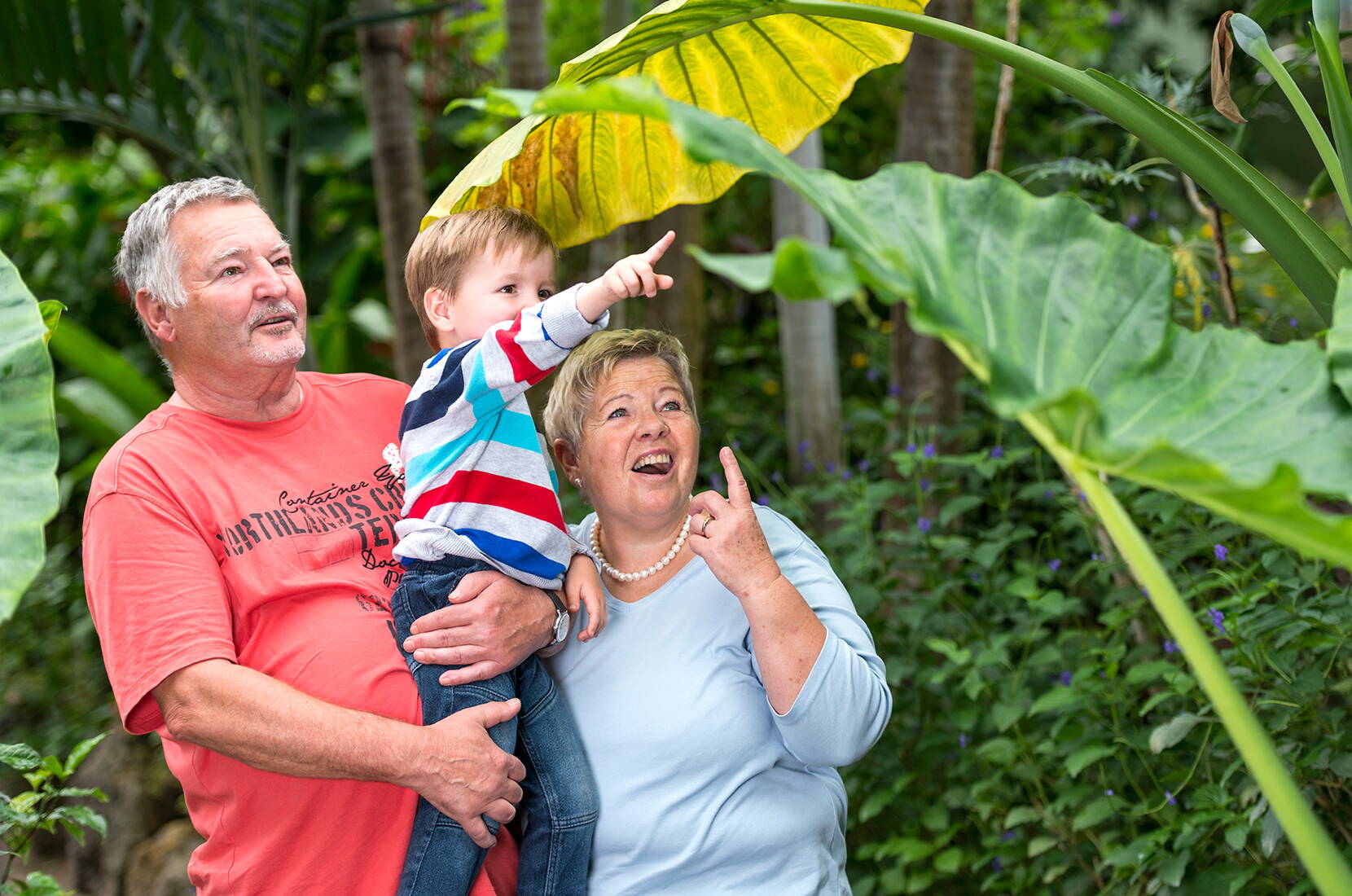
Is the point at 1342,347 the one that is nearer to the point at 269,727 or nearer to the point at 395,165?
the point at 269,727

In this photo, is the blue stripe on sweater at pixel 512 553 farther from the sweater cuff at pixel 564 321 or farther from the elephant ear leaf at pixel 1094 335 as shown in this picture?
the elephant ear leaf at pixel 1094 335

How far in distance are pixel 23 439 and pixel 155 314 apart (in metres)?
0.72

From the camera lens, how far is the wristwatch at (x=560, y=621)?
1803mm

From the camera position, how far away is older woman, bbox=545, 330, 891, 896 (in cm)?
160

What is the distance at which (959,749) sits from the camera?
268 cm

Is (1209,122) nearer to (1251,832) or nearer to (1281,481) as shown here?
(1251,832)

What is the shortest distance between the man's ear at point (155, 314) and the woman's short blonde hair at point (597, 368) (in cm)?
61

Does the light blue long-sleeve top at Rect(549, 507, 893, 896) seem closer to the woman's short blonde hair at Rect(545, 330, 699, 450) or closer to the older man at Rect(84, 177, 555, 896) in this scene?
the older man at Rect(84, 177, 555, 896)

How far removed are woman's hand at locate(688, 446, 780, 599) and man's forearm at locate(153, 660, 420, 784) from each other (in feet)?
1.64

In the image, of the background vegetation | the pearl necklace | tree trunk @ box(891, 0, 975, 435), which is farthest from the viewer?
tree trunk @ box(891, 0, 975, 435)

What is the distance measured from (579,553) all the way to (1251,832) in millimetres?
1325

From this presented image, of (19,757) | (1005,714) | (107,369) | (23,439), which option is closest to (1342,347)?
(23,439)

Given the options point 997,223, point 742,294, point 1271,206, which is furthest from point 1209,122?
point 742,294

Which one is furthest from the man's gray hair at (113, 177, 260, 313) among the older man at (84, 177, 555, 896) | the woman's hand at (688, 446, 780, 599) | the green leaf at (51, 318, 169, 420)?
the green leaf at (51, 318, 169, 420)
